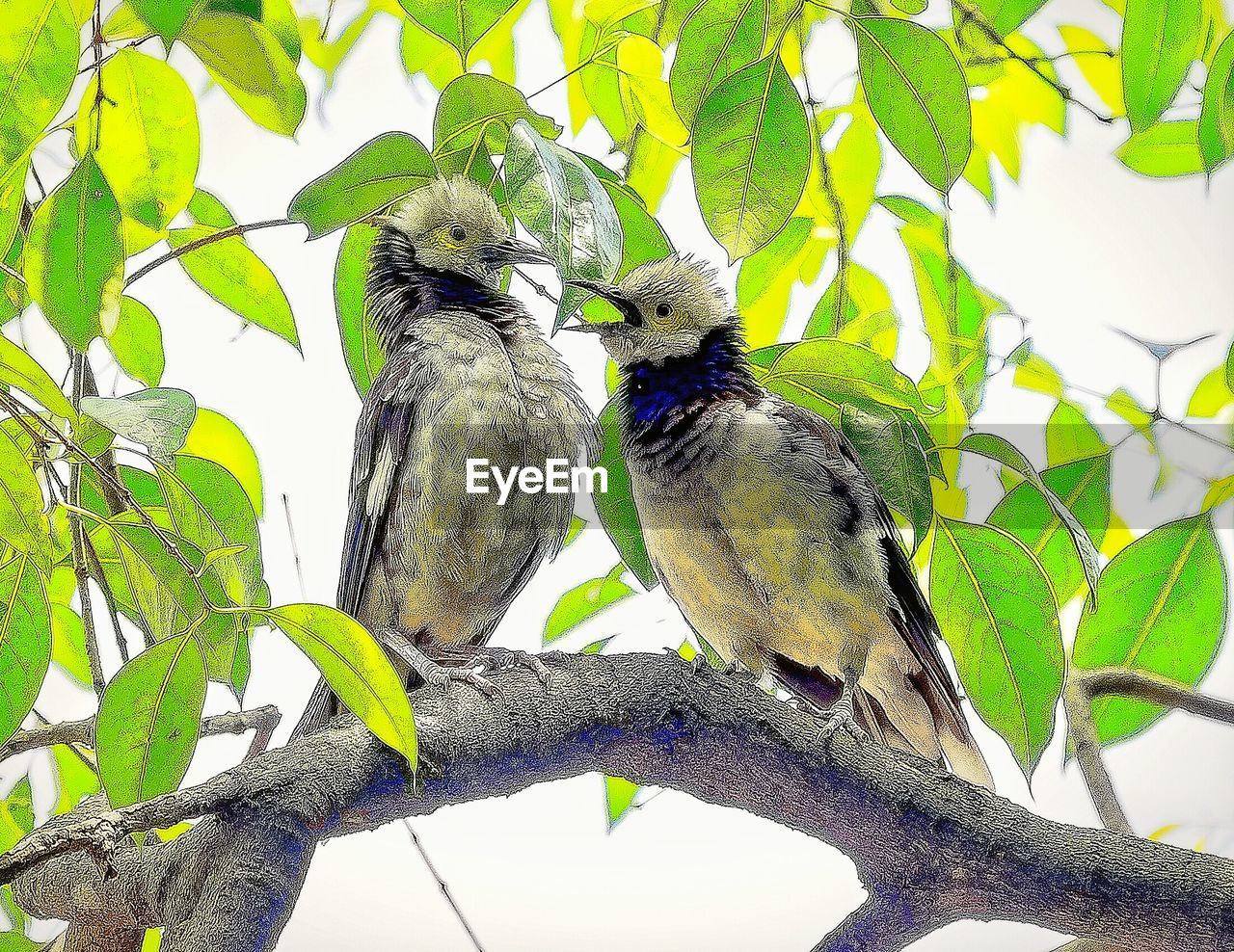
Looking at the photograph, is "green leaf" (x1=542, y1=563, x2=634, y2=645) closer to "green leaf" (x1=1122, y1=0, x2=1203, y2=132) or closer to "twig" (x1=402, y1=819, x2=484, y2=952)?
"twig" (x1=402, y1=819, x2=484, y2=952)

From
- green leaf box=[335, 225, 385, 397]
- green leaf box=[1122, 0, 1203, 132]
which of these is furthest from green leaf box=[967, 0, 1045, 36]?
green leaf box=[335, 225, 385, 397]

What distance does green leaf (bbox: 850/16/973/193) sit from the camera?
38cm

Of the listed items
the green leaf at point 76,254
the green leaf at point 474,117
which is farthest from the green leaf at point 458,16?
the green leaf at point 76,254

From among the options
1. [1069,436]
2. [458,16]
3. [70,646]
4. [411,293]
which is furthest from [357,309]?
[1069,436]

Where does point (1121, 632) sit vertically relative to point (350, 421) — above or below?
below

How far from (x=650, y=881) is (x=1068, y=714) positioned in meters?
0.22

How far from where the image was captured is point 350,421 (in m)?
0.53

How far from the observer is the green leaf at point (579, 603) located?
53 centimetres

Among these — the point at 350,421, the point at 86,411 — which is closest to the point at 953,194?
the point at 350,421

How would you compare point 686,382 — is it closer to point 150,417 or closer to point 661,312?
point 661,312

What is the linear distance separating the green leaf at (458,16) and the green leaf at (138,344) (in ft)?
0.55

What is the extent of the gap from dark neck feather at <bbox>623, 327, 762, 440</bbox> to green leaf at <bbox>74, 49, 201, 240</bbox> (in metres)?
0.20

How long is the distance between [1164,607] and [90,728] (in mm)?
492

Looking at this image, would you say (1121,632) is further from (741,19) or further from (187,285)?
(187,285)
